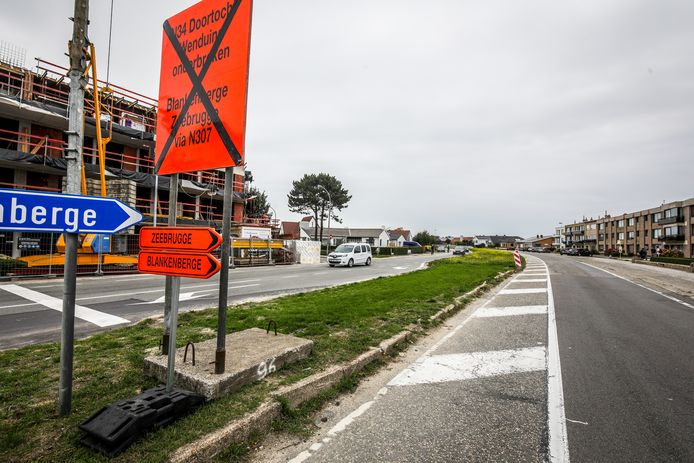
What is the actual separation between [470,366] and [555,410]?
1.27m

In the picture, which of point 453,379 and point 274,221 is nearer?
point 453,379

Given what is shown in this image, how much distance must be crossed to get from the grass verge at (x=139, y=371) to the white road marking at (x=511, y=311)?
1.20 m

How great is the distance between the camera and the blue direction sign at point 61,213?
2383 mm

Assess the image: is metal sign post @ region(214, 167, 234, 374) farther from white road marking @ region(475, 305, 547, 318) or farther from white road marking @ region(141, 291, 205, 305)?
white road marking @ region(141, 291, 205, 305)

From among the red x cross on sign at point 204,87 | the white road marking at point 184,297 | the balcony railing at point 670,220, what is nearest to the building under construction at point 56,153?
the white road marking at point 184,297

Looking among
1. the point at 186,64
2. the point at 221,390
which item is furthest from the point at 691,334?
the point at 186,64

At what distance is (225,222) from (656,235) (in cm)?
8795

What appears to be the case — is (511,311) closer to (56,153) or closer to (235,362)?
(235,362)

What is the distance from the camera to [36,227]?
2547 millimetres

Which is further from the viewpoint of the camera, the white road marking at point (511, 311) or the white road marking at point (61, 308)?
the white road marking at point (511, 311)

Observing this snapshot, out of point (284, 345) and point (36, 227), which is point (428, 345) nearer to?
point (284, 345)

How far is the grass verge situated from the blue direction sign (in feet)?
5.08

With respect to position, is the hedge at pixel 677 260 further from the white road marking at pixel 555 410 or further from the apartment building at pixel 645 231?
the white road marking at pixel 555 410

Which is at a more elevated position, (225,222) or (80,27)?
(80,27)
